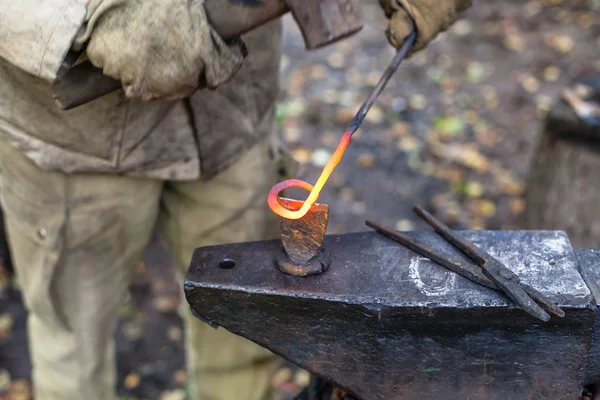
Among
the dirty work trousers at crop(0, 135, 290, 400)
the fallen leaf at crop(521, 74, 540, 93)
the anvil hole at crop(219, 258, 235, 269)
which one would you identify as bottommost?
the fallen leaf at crop(521, 74, 540, 93)

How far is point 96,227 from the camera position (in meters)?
1.97

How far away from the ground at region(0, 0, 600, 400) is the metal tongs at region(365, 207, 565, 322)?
1.61 meters

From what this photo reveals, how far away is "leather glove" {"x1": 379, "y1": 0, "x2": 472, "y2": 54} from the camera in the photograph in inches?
70.6

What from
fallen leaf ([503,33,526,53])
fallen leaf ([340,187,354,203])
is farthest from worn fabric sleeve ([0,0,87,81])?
fallen leaf ([503,33,526,53])

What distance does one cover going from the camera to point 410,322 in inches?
55.9

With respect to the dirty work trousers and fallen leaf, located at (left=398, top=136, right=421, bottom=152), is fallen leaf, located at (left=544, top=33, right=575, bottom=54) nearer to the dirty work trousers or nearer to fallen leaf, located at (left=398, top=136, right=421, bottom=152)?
fallen leaf, located at (left=398, top=136, right=421, bottom=152)

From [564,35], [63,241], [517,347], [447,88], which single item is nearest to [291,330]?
[517,347]

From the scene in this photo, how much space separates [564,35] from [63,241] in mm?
5020

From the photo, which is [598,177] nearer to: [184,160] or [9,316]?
[184,160]

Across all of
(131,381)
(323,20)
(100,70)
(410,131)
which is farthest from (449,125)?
(100,70)

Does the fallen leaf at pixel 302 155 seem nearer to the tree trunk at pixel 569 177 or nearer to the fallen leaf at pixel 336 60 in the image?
the fallen leaf at pixel 336 60

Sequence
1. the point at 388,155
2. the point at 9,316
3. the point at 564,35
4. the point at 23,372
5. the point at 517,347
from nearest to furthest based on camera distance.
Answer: the point at 517,347
the point at 23,372
the point at 9,316
the point at 388,155
the point at 564,35

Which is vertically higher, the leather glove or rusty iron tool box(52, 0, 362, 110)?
rusty iron tool box(52, 0, 362, 110)

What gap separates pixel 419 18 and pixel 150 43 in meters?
0.74
